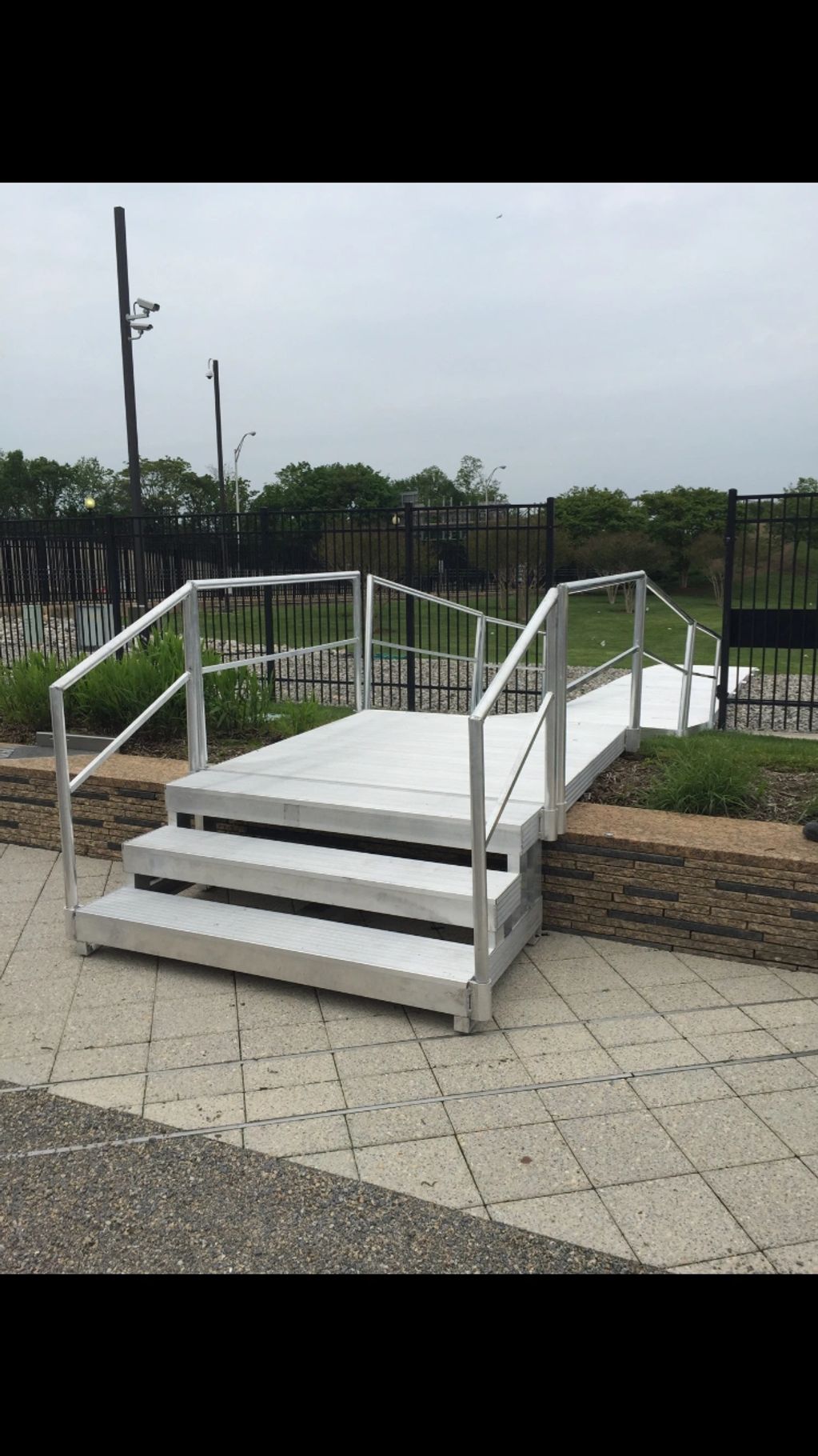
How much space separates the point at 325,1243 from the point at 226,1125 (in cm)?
64

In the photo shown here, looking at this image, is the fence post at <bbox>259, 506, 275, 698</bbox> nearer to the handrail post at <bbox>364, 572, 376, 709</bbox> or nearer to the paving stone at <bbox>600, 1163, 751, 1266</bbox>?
the handrail post at <bbox>364, 572, 376, 709</bbox>

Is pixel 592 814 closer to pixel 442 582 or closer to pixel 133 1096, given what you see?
pixel 133 1096

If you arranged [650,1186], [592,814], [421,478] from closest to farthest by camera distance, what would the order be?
[650,1186]
[592,814]
[421,478]

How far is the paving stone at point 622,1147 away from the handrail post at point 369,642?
158 inches

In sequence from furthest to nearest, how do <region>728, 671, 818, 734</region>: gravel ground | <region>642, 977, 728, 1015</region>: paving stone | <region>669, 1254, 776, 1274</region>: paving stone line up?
<region>728, 671, 818, 734</region>: gravel ground < <region>642, 977, 728, 1015</region>: paving stone < <region>669, 1254, 776, 1274</region>: paving stone

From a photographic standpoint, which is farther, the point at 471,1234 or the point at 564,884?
the point at 564,884

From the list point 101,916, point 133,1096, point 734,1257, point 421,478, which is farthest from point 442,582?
point 421,478

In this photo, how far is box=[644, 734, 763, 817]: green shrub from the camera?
4801 millimetres

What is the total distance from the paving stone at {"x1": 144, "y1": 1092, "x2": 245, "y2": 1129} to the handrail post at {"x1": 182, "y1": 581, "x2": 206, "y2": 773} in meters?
2.33

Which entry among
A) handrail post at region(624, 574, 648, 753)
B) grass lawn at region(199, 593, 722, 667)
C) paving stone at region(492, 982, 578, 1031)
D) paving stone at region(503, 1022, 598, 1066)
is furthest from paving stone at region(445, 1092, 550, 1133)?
grass lawn at region(199, 593, 722, 667)

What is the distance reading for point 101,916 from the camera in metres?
4.20

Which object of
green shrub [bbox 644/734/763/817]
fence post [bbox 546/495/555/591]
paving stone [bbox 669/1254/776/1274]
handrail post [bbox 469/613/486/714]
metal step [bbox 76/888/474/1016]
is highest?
fence post [bbox 546/495/555/591]

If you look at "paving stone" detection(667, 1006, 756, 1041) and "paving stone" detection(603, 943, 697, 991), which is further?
"paving stone" detection(603, 943, 697, 991)

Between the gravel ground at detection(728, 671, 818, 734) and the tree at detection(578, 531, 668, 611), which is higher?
the tree at detection(578, 531, 668, 611)
